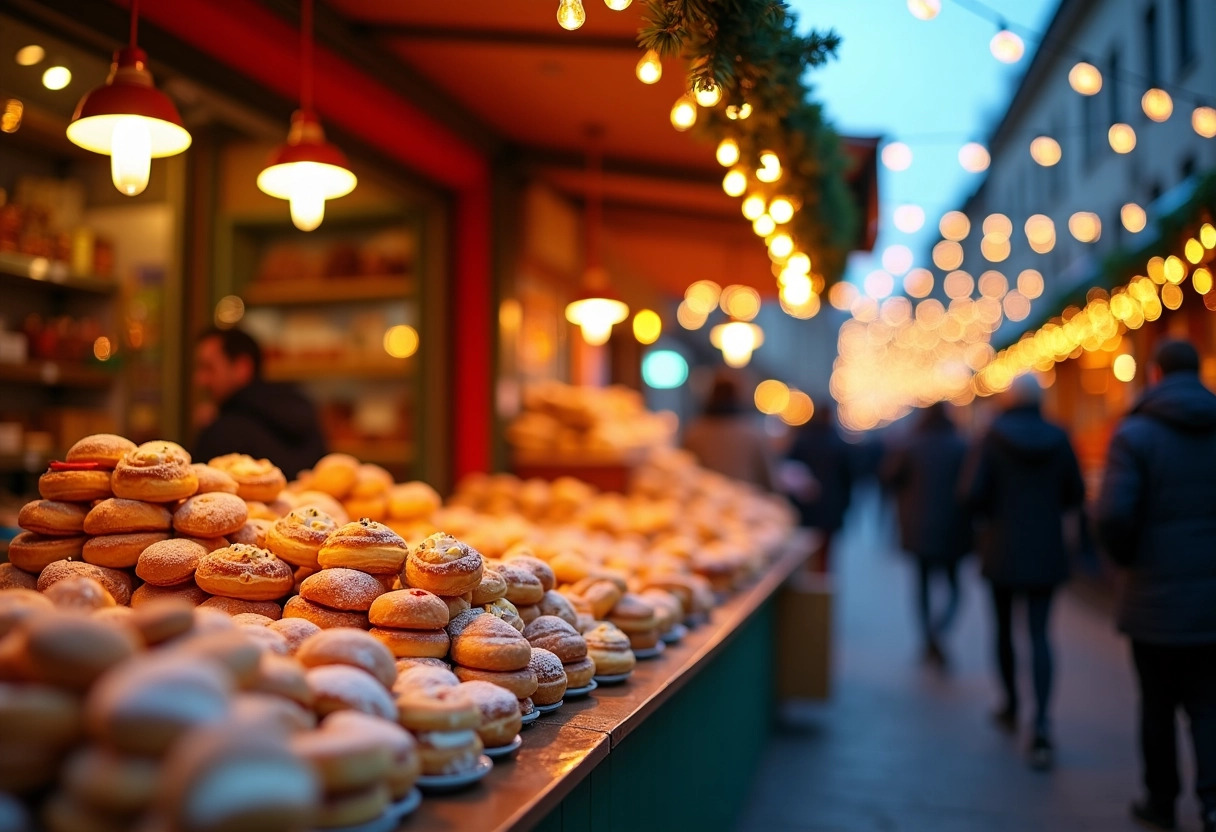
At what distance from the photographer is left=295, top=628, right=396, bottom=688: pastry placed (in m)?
1.83

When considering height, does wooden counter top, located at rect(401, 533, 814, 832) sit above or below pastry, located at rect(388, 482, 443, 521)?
below

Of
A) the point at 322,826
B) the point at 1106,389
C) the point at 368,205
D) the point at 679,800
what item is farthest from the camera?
the point at 1106,389

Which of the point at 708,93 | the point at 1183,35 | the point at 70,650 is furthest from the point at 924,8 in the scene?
the point at 1183,35

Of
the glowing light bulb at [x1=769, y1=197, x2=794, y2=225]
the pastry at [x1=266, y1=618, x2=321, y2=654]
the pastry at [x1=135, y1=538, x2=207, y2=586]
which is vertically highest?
the glowing light bulb at [x1=769, y1=197, x2=794, y2=225]

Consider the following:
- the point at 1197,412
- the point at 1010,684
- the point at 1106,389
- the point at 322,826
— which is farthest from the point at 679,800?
the point at 1106,389

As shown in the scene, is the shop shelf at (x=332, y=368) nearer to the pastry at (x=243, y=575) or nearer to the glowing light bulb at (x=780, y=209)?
the glowing light bulb at (x=780, y=209)

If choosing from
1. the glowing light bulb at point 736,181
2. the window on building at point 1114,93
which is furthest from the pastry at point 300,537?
the window on building at point 1114,93

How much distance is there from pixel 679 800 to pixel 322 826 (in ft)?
6.46

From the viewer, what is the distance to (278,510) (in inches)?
115

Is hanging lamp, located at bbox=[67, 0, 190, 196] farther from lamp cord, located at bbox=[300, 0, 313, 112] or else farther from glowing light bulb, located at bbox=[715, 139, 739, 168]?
glowing light bulb, located at bbox=[715, 139, 739, 168]

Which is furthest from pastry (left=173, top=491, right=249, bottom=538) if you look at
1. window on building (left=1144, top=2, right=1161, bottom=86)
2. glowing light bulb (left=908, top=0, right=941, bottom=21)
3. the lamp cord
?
window on building (left=1144, top=2, right=1161, bottom=86)

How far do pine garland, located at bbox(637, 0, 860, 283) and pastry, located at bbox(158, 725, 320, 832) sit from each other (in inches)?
95.5

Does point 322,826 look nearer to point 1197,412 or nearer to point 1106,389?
point 1197,412

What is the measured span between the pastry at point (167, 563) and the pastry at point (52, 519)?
247mm
